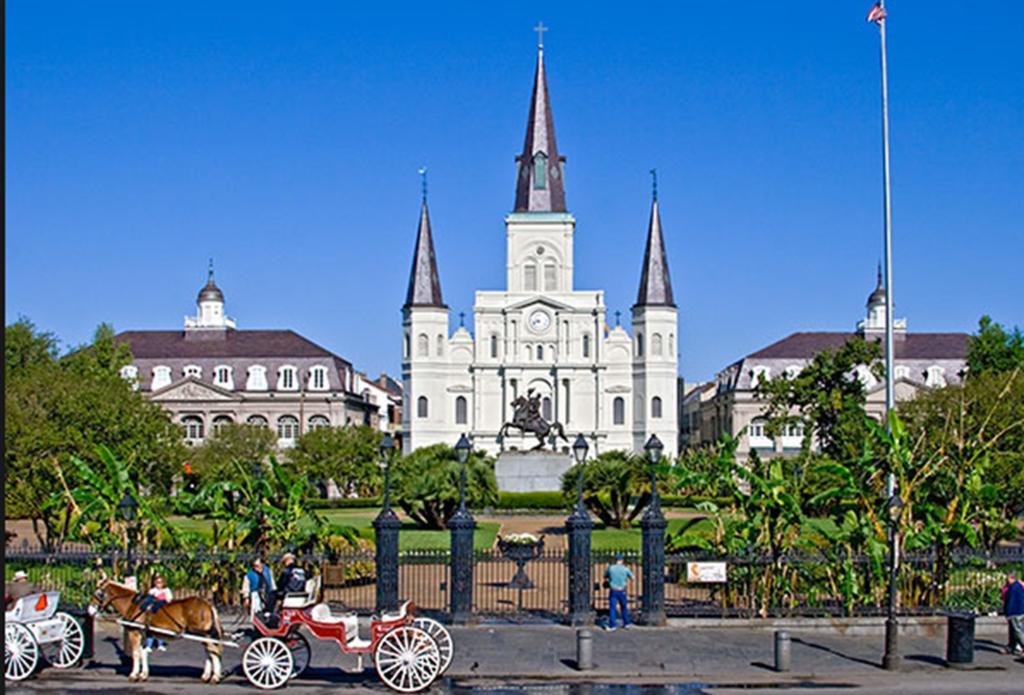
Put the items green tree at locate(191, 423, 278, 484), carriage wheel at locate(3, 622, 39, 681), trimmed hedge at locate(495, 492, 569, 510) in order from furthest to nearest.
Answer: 1. green tree at locate(191, 423, 278, 484)
2. trimmed hedge at locate(495, 492, 569, 510)
3. carriage wheel at locate(3, 622, 39, 681)

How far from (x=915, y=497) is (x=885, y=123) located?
964 cm

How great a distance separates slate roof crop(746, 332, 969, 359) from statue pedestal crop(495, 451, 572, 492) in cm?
4093

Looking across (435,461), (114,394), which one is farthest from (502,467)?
(114,394)

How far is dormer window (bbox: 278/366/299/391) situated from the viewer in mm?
96844

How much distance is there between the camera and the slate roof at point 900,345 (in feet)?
328

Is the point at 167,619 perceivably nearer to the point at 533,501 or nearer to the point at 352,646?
the point at 352,646

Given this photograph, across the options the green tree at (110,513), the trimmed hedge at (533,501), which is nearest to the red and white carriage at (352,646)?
the green tree at (110,513)

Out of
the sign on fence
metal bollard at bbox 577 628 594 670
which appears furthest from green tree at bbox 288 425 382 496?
metal bollard at bbox 577 628 594 670

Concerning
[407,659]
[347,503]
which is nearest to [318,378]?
[347,503]

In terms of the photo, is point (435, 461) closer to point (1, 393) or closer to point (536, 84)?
point (1, 393)

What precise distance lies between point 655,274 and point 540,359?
37.4 ft

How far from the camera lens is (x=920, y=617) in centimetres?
2217

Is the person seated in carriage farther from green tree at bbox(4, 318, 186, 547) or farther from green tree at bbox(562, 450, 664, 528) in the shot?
green tree at bbox(562, 450, 664, 528)

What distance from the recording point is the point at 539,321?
3846 inches
